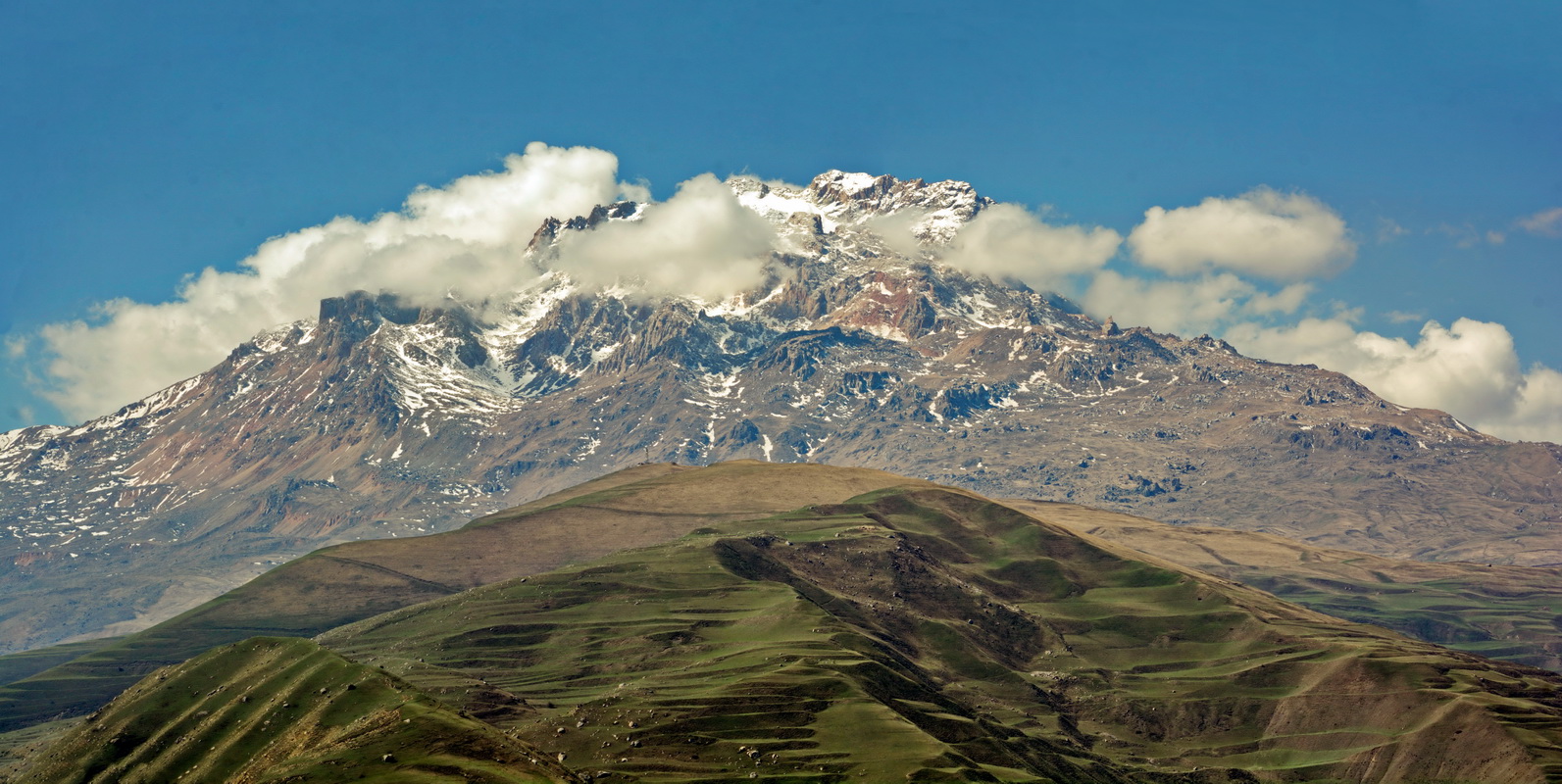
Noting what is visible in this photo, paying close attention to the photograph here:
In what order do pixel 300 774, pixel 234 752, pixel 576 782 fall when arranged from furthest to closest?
1. pixel 234 752
2. pixel 576 782
3. pixel 300 774

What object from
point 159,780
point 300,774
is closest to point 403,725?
point 300,774

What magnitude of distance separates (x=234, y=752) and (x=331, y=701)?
15.2 meters

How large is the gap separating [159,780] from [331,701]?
28.0 meters

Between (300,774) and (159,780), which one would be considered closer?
(300,774)

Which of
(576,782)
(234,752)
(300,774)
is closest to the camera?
(300,774)

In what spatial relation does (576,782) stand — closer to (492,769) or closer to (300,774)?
(492,769)

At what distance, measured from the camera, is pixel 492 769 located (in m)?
169

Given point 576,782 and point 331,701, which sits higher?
point 331,701

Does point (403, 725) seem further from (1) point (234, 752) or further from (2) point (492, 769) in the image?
(1) point (234, 752)

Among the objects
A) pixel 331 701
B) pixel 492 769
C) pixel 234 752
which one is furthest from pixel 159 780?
pixel 492 769

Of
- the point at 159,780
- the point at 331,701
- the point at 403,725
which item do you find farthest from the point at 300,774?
the point at 159,780

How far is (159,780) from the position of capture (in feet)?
648

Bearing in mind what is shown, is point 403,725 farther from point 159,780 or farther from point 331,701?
point 159,780

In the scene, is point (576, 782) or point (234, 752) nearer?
point (576, 782)
